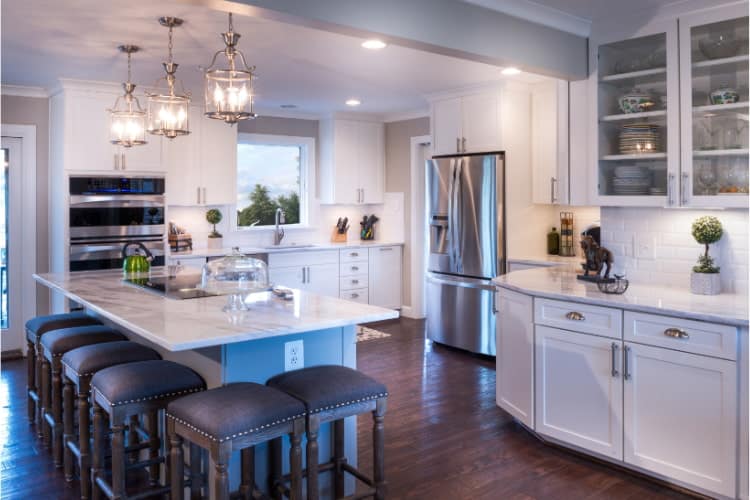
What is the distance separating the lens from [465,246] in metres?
5.61

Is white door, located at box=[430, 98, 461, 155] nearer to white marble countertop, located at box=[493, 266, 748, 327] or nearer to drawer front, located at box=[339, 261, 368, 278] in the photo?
drawer front, located at box=[339, 261, 368, 278]

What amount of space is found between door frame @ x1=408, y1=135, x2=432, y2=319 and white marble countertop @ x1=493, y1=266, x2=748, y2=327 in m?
3.31

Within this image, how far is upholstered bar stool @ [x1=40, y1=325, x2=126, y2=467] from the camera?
329 cm

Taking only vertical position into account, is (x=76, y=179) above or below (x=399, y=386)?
above

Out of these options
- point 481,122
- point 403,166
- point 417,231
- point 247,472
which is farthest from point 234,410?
point 403,166

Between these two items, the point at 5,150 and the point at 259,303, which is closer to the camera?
the point at 259,303

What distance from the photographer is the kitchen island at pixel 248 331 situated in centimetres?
244

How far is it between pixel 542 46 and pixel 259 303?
2135 mm

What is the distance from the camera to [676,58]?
3357mm

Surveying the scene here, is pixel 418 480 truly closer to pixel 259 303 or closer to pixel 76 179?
pixel 259 303

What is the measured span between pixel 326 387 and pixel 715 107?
2.43 m

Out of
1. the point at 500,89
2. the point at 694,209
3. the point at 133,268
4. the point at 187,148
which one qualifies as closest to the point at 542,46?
the point at 694,209

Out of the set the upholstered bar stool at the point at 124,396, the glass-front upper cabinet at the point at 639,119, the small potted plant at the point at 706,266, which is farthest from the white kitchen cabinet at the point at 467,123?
the upholstered bar stool at the point at 124,396

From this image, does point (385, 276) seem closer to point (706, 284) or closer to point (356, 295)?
point (356, 295)
